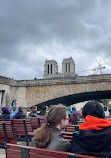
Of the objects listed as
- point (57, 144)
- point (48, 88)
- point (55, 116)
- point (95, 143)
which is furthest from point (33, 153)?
point (48, 88)

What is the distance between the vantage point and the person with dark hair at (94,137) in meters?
1.96

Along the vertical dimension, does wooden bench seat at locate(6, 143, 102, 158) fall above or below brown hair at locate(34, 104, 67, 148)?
below

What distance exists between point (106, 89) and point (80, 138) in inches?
768

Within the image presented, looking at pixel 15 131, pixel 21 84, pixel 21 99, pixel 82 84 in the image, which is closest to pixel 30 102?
pixel 21 99

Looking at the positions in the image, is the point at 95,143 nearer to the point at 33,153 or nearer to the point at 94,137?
the point at 94,137

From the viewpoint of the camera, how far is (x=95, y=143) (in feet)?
6.55

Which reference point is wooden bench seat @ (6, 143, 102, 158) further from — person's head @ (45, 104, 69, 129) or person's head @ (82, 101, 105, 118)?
person's head @ (82, 101, 105, 118)

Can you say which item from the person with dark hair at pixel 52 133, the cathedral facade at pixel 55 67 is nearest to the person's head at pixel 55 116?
the person with dark hair at pixel 52 133

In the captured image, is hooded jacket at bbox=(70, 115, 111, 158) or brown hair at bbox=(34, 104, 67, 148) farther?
brown hair at bbox=(34, 104, 67, 148)

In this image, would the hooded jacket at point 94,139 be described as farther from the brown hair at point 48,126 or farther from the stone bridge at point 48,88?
the stone bridge at point 48,88

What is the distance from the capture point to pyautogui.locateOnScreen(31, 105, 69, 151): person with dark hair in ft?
7.34

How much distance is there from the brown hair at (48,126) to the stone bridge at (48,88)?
19173 millimetres

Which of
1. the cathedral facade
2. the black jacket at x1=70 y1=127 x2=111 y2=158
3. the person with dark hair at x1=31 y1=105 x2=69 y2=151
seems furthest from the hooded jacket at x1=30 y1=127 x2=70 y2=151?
the cathedral facade

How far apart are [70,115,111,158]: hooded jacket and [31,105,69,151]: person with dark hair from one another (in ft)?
0.56
